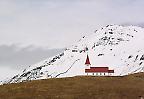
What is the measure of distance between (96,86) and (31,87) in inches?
406

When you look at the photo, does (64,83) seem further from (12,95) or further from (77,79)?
(12,95)

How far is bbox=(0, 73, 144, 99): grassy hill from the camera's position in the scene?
59.7 m

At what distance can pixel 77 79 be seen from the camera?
253ft

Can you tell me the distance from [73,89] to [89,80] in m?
10.1

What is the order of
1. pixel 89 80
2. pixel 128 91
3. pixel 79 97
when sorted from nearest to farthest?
pixel 79 97
pixel 128 91
pixel 89 80

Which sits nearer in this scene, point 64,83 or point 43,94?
point 43,94

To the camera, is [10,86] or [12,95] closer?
[12,95]

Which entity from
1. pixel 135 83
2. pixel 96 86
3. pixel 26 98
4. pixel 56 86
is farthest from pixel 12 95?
pixel 135 83

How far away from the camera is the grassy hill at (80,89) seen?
59.7 metres

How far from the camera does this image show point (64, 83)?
72500 mm

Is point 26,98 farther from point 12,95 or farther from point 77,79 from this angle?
point 77,79

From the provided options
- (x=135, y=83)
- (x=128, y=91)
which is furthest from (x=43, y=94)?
(x=135, y=83)

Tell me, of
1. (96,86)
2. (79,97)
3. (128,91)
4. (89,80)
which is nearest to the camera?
(79,97)

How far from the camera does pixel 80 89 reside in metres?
65.6
